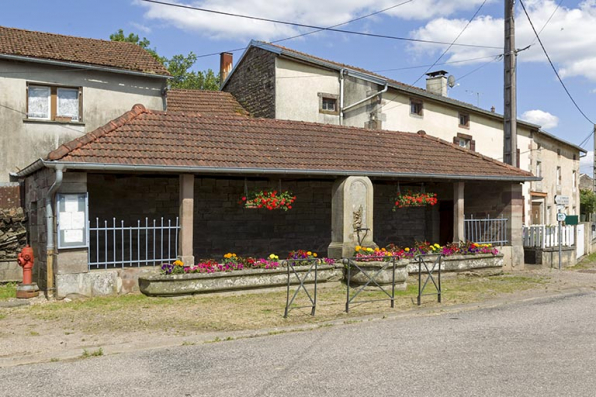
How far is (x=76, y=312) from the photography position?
8.59 m

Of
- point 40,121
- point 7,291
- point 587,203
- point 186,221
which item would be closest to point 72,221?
point 186,221

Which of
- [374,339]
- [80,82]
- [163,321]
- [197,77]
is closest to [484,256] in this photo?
[374,339]

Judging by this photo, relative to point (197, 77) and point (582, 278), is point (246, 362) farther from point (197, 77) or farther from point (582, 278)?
point (197, 77)

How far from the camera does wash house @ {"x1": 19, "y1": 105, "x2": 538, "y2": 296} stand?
32.0 feet

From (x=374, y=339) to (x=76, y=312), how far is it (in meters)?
4.66

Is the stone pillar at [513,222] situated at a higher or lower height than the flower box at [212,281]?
higher

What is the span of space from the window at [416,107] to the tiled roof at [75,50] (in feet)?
32.7

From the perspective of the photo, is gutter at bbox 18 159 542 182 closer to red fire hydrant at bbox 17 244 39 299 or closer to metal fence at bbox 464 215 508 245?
metal fence at bbox 464 215 508 245

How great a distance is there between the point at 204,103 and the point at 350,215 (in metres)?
10.9

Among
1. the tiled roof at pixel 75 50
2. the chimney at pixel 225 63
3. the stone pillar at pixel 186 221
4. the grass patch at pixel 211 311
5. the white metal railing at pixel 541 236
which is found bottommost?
the grass patch at pixel 211 311

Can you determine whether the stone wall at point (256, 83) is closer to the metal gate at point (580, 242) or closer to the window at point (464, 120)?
the window at point (464, 120)

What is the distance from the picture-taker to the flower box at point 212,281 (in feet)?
32.0

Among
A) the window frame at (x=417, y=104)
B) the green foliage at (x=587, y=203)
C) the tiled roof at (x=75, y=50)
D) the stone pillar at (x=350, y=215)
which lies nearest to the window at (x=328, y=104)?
the window frame at (x=417, y=104)

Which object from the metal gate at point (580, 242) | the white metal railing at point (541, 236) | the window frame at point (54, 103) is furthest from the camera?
the metal gate at point (580, 242)
